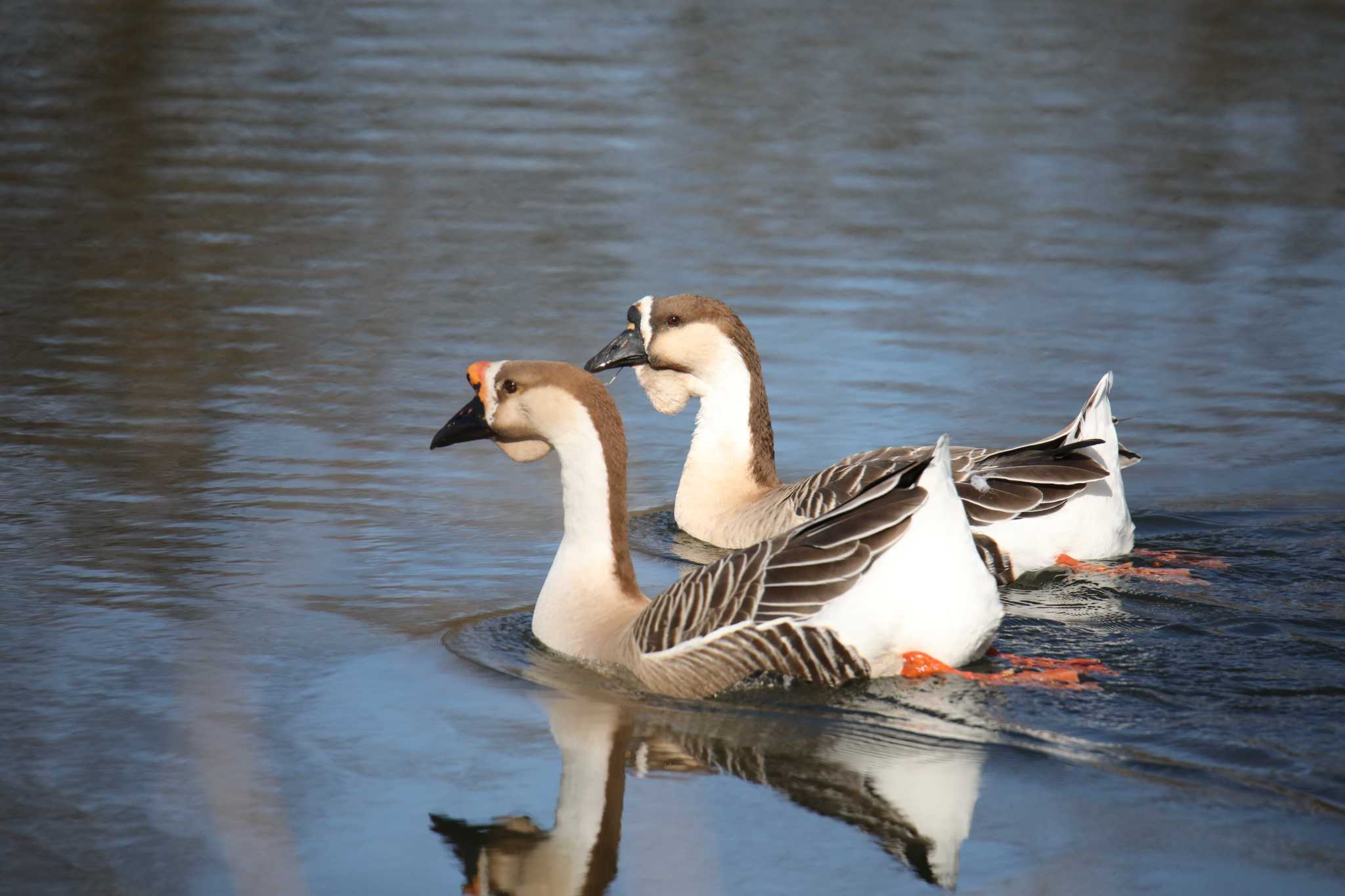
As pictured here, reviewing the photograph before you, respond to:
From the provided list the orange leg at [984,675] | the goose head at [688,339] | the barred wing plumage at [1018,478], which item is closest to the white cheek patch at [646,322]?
the goose head at [688,339]

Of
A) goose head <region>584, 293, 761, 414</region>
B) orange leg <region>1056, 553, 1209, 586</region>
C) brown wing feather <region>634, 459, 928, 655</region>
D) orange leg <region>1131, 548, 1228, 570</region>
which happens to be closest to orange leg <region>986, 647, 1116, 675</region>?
brown wing feather <region>634, 459, 928, 655</region>

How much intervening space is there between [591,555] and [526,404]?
2.17 feet

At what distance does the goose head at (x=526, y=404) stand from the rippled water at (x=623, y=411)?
0.83m

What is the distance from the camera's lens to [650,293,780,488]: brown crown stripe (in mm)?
9523

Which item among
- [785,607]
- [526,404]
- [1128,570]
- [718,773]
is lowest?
[718,773]

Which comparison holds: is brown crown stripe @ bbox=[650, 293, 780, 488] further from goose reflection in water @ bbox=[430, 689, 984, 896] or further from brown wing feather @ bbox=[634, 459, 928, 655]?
goose reflection in water @ bbox=[430, 689, 984, 896]

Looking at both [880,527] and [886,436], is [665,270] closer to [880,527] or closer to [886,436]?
[886,436]

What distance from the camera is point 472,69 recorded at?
898 inches

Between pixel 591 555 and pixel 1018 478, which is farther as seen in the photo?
pixel 1018 478

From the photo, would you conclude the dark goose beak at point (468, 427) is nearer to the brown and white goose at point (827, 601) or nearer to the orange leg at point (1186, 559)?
the brown and white goose at point (827, 601)

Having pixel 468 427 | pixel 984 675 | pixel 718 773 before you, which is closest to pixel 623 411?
pixel 468 427

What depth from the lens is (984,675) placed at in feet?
22.2

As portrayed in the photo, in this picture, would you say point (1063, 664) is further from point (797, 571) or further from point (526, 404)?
point (526, 404)

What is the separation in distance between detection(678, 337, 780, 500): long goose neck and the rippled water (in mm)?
489
